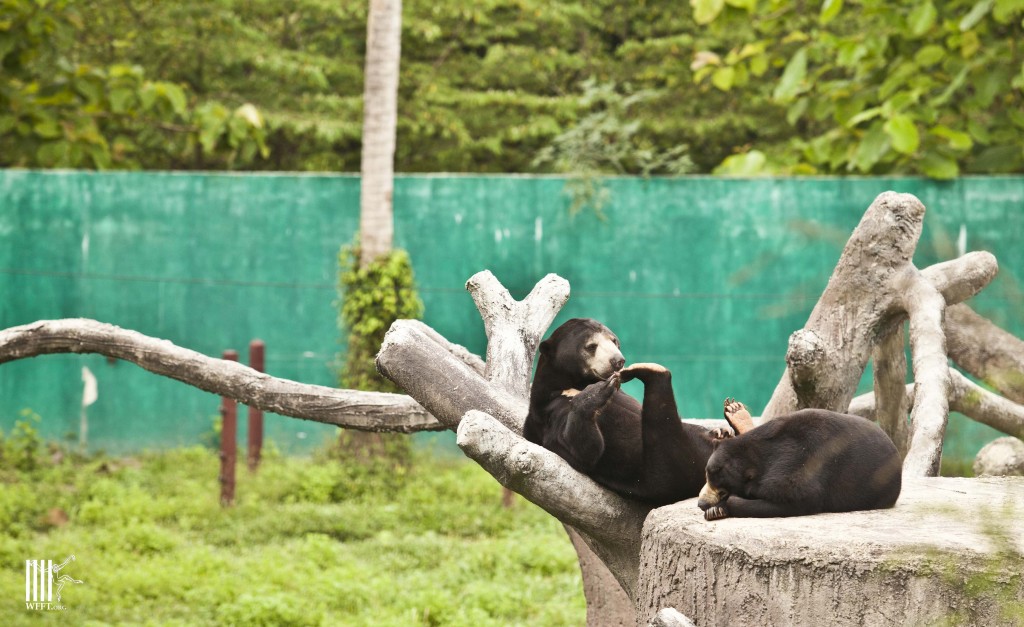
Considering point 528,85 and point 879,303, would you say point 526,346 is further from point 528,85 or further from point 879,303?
point 528,85

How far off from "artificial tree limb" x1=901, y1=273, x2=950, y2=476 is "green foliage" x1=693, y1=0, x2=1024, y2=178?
475 centimetres

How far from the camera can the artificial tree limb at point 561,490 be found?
2.59 meters

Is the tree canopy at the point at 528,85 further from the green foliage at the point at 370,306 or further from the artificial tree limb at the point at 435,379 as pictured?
the artificial tree limb at the point at 435,379

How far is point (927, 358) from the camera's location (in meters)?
3.60

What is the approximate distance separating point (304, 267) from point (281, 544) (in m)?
2.63

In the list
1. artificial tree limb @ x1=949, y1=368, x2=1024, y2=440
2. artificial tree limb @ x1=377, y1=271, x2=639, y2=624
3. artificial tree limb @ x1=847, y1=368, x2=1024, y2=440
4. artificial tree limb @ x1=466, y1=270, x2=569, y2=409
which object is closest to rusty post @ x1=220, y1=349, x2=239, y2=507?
artificial tree limb @ x1=377, y1=271, x2=639, y2=624

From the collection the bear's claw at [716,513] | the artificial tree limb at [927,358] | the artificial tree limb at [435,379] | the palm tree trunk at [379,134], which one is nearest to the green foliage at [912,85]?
the palm tree trunk at [379,134]

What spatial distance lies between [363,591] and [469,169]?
34.0 feet

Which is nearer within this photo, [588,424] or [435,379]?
[588,424]

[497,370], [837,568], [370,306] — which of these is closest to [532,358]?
[497,370]

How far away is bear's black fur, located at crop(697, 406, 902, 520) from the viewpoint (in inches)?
98.0

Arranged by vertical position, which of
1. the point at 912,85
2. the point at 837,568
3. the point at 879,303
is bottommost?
the point at 837,568

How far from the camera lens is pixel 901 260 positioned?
351 centimetres

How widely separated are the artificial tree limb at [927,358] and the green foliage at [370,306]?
5.29m
